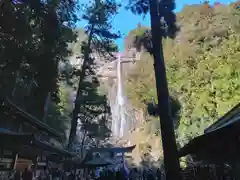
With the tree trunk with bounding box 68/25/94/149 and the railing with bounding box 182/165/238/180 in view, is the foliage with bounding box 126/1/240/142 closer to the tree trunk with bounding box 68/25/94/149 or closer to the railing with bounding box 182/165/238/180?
the tree trunk with bounding box 68/25/94/149

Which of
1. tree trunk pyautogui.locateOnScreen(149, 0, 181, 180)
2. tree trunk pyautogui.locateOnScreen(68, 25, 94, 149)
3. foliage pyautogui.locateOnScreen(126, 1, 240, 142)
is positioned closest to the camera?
tree trunk pyautogui.locateOnScreen(149, 0, 181, 180)

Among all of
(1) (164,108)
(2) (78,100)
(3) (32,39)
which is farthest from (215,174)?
(2) (78,100)

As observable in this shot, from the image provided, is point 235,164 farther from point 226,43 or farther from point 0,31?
point 226,43

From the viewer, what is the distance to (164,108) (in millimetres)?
9375

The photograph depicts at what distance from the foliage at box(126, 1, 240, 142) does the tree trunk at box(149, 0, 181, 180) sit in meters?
13.7

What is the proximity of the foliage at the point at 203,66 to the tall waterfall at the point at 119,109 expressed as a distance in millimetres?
26922

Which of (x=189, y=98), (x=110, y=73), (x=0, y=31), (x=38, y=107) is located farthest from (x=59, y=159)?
(x=110, y=73)

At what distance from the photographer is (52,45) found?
1419 cm

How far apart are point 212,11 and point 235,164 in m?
26.8

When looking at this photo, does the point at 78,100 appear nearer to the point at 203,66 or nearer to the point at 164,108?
the point at 203,66

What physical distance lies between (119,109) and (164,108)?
188 feet

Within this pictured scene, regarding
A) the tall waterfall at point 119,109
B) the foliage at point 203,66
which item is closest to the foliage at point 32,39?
the foliage at point 203,66

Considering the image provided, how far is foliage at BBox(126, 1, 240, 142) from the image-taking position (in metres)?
22.9

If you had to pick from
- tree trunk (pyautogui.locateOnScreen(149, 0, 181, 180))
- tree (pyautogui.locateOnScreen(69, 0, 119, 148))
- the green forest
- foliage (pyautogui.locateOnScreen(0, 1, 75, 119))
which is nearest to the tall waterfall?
the green forest
